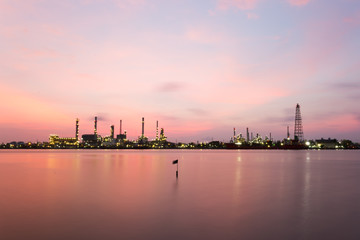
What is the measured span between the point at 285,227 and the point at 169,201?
423 inches

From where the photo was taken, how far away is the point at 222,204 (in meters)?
24.6

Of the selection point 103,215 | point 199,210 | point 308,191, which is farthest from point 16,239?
point 308,191

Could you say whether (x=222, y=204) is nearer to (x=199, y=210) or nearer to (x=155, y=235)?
(x=199, y=210)

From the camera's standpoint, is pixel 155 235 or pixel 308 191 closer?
pixel 155 235

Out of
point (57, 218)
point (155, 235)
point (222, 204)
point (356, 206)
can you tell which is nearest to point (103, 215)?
point (57, 218)

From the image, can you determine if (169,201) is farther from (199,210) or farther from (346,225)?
(346,225)

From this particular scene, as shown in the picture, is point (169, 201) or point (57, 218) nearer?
point (57, 218)

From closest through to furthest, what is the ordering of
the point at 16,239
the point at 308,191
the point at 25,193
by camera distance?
the point at 16,239 → the point at 25,193 → the point at 308,191

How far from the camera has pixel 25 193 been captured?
2945 cm

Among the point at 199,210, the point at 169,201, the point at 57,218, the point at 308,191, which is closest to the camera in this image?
the point at 57,218

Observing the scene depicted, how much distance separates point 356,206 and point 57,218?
839 inches

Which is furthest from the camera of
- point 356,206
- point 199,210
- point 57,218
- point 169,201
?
point 169,201

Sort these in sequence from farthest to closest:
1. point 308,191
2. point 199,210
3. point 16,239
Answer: point 308,191 → point 199,210 → point 16,239

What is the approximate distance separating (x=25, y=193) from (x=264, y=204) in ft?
70.2
